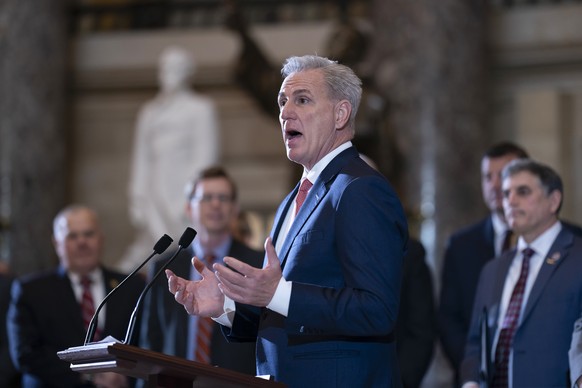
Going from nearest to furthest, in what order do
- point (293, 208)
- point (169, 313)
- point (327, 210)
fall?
point (327, 210)
point (293, 208)
point (169, 313)

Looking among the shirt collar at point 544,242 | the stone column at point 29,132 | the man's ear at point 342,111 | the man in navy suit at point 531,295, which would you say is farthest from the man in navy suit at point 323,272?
the stone column at point 29,132

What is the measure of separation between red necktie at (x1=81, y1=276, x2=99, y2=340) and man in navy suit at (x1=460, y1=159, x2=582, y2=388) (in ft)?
6.71

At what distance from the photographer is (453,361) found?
643cm

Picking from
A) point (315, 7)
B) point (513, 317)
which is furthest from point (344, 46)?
point (513, 317)

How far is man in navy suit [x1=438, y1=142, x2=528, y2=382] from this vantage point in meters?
6.53

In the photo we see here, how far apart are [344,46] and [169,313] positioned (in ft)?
18.0

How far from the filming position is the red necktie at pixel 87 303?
6.47m

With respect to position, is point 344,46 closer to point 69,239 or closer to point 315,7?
point 315,7

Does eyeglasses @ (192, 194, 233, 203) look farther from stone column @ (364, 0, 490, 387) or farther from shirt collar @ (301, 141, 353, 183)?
stone column @ (364, 0, 490, 387)

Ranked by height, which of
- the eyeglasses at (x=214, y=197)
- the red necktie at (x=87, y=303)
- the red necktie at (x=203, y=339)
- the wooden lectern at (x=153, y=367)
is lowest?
the wooden lectern at (x=153, y=367)

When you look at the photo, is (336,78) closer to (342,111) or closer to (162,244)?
(342,111)

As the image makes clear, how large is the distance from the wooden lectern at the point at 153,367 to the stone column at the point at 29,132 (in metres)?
8.98

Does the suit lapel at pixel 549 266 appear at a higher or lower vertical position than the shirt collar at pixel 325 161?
lower

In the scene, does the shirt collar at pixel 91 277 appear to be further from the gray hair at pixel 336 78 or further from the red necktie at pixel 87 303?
the gray hair at pixel 336 78
